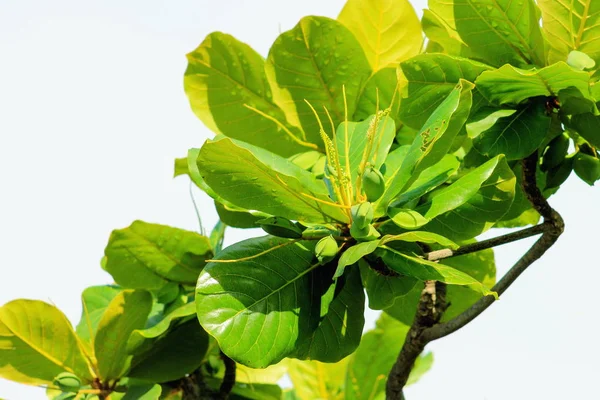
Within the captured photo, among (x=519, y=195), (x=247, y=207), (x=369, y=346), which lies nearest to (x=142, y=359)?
(x=369, y=346)

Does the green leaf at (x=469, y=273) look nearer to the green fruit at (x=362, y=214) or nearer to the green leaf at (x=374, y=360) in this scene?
the green leaf at (x=374, y=360)

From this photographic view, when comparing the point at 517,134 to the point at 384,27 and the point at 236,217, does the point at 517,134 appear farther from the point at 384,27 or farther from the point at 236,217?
the point at 236,217

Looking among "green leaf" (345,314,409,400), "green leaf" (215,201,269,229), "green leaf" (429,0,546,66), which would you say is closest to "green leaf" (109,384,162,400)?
"green leaf" (215,201,269,229)

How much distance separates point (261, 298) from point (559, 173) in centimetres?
66

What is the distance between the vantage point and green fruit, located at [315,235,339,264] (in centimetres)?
129

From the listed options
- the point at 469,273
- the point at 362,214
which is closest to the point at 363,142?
the point at 362,214

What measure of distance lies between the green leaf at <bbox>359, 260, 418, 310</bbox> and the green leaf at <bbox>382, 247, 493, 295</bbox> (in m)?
0.14

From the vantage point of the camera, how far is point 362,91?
167 centimetres

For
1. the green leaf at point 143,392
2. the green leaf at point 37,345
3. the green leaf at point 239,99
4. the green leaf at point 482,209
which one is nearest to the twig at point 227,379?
the green leaf at point 143,392

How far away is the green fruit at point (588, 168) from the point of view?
153cm

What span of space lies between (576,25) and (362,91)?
0.43 meters

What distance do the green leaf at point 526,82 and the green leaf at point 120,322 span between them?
95 centimetres

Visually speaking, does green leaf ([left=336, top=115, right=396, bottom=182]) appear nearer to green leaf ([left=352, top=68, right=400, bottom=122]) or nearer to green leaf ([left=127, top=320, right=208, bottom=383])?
green leaf ([left=352, top=68, right=400, bottom=122])

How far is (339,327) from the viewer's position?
1497 mm
